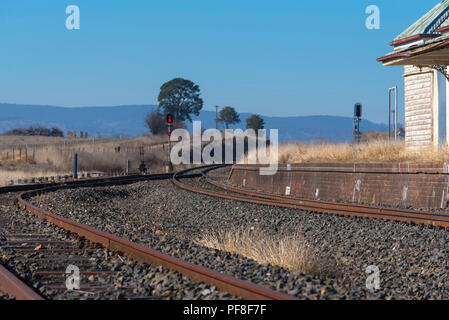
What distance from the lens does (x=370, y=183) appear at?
16734 mm

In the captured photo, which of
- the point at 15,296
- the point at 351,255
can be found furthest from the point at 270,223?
the point at 15,296

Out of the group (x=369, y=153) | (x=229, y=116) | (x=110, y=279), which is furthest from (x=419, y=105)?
(x=229, y=116)

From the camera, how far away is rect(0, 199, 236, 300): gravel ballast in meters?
5.89

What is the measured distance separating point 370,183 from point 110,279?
1124 cm

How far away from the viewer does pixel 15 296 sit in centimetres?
591

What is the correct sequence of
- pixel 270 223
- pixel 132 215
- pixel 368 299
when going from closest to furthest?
1. pixel 368 299
2. pixel 270 223
3. pixel 132 215

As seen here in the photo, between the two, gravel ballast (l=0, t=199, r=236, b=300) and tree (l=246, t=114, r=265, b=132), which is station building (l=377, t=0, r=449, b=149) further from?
tree (l=246, t=114, r=265, b=132)

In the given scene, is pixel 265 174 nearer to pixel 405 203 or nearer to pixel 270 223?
pixel 405 203

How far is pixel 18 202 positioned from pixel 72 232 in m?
6.61

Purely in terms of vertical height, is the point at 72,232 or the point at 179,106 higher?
the point at 179,106

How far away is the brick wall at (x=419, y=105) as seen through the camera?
25547mm

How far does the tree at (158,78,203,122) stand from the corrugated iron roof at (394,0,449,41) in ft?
338

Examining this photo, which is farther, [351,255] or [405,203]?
[405,203]

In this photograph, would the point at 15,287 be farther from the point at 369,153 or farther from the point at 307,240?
the point at 369,153
